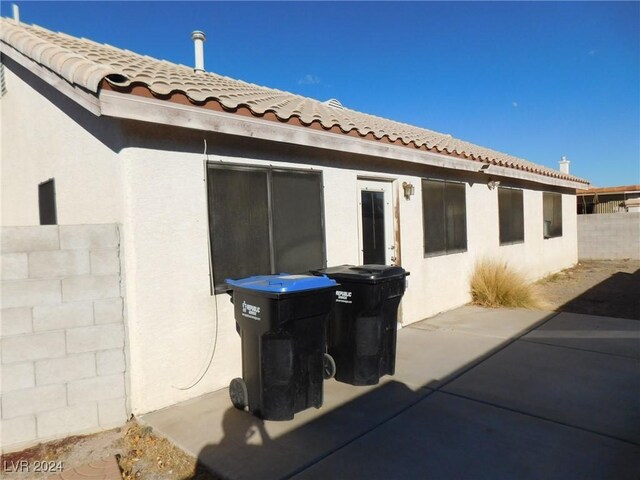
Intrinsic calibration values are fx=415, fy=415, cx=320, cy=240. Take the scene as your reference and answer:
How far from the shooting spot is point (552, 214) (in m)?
13.7

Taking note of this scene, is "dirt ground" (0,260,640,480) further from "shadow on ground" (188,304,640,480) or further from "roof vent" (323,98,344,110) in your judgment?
"roof vent" (323,98,344,110)

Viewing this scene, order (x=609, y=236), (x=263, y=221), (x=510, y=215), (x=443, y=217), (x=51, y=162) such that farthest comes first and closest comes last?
(x=609, y=236) → (x=510, y=215) → (x=443, y=217) → (x=51, y=162) → (x=263, y=221)

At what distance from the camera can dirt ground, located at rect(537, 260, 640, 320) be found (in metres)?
8.41

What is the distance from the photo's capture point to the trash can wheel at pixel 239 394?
3990mm

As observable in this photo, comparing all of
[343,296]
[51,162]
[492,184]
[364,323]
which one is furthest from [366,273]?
[492,184]

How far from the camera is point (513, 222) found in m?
11.1

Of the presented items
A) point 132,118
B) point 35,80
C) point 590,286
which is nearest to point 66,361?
point 132,118

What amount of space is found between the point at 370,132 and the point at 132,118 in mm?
3511

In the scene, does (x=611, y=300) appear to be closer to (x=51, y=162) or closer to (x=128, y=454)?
(x=128, y=454)

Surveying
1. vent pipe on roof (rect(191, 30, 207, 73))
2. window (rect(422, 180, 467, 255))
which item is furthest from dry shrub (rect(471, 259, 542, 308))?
vent pipe on roof (rect(191, 30, 207, 73))

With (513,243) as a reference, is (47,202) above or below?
above

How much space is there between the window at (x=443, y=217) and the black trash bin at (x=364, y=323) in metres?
3.50

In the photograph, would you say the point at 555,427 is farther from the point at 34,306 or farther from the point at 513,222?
the point at 513,222

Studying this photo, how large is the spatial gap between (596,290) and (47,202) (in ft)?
39.3
